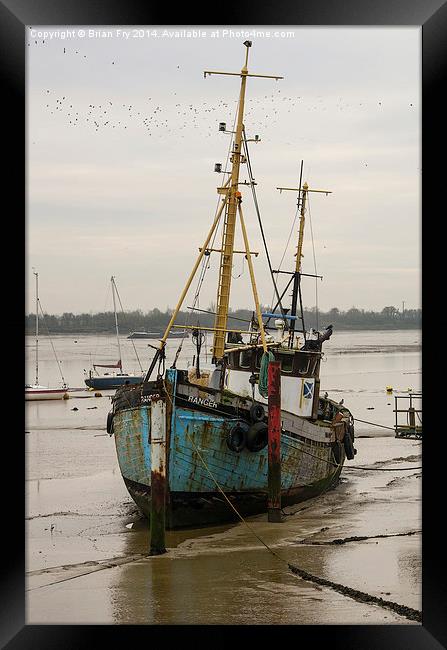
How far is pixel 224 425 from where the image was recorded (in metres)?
12.5

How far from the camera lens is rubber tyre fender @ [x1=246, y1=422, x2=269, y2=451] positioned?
12.6 metres

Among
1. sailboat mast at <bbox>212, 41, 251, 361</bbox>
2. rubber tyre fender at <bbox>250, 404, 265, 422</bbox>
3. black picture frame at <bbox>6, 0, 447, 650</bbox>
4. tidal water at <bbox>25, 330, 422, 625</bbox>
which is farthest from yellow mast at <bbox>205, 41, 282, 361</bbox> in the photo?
black picture frame at <bbox>6, 0, 447, 650</bbox>

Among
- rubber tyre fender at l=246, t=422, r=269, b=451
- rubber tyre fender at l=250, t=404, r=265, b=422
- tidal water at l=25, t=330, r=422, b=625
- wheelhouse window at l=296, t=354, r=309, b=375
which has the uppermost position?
wheelhouse window at l=296, t=354, r=309, b=375

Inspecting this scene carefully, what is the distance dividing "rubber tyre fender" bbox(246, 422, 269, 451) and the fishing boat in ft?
0.04

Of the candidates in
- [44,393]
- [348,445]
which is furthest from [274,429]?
[44,393]

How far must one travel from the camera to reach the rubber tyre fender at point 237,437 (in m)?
12.5

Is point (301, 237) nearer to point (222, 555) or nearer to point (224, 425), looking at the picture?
point (224, 425)

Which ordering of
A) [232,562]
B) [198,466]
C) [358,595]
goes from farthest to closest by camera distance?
[198,466] < [232,562] < [358,595]

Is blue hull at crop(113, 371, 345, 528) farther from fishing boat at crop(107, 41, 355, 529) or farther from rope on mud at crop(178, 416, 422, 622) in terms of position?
rope on mud at crop(178, 416, 422, 622)

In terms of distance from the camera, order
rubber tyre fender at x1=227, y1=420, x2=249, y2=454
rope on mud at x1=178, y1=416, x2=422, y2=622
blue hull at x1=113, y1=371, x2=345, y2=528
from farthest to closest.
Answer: rubber tyre fender at x1=227, y1=420, x2=249, y2=454 → blue hull at x1=113, y1=371, x2=345, y2=528 → rope on mud at x1=178, y1=416, x2=422, y2=622

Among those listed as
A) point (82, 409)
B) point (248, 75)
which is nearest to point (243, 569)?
point (248, 75)
